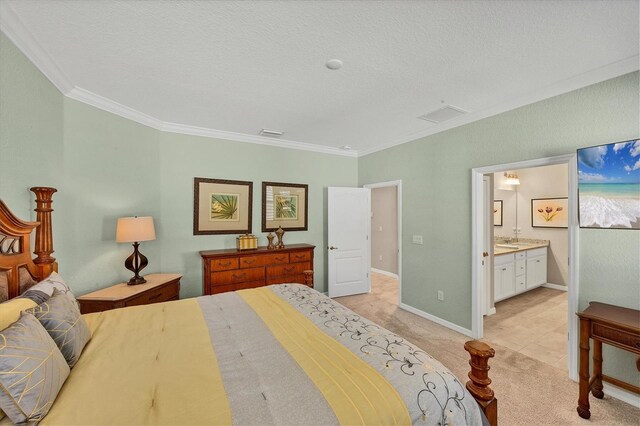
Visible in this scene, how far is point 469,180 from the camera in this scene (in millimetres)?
Answer: 3236

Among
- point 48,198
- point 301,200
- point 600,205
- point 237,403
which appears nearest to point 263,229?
point 301,200

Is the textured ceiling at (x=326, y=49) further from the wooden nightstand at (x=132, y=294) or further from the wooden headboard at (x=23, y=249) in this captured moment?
the wooden nightstand at (x=132, y=294)

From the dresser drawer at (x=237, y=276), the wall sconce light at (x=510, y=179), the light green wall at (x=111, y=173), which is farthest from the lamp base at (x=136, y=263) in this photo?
the wall sconce light at (x=510, y=179)

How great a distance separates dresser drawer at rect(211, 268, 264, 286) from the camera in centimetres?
339

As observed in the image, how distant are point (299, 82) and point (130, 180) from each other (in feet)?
7.69

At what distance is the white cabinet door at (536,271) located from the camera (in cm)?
475

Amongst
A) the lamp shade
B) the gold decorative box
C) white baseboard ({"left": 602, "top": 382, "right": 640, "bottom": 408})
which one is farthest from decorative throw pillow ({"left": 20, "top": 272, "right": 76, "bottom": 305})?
white baseboard ({"left": 602, "top": 382, "right": 640, "bottom": 408})

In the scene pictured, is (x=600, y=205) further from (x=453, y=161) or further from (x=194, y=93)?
(x=194, y=93)

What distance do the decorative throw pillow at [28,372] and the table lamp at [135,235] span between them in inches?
67.8

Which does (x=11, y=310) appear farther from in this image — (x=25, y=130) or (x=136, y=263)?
(x=136, y=263)

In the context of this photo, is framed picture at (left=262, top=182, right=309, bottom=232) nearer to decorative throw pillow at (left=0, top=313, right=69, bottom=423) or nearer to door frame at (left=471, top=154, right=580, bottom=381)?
door frame at (left=471, top=154, right=580, bottom=381)

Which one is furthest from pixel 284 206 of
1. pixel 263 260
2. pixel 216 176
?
pixel 216 176

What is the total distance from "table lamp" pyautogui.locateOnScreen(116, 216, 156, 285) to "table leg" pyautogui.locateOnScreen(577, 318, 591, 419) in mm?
4038

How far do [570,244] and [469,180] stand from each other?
1174 mm
